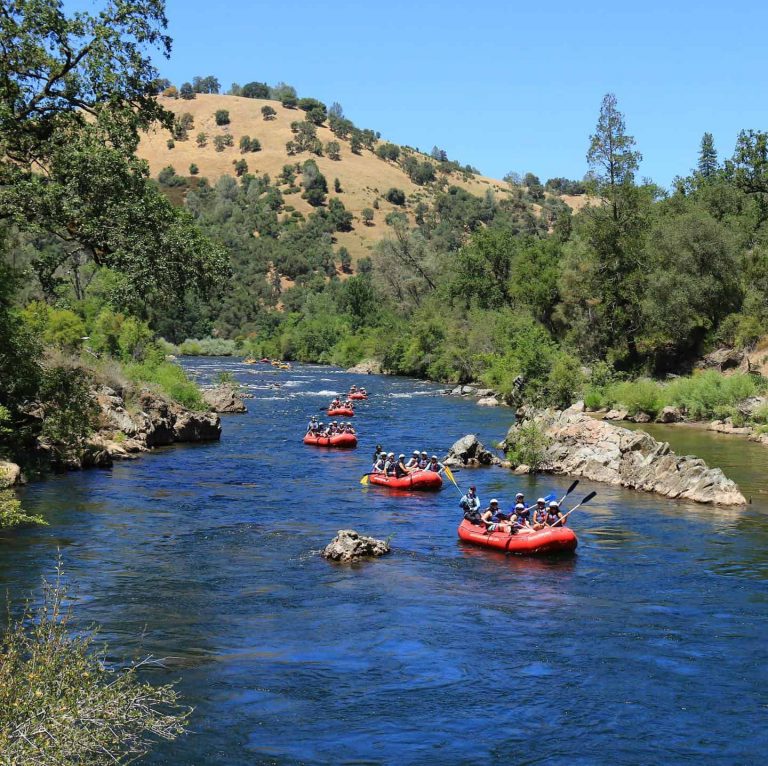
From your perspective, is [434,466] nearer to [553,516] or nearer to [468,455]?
[468,455]

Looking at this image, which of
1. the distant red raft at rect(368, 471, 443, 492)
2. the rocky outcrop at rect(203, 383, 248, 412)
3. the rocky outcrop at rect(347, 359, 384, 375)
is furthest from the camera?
the rocky outcrop at rect(347, 359, 384, 375)

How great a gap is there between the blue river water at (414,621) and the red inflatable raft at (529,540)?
1.03 feet

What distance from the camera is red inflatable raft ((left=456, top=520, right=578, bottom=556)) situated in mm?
22750

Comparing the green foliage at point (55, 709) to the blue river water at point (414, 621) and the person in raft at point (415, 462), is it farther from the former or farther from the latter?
the person in raft at point (415, 462)

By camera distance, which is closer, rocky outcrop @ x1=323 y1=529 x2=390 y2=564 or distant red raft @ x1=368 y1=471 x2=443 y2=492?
rocky outcrop @ x1=323 y1=529 x2=390 y2=564

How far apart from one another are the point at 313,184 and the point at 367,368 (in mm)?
82032

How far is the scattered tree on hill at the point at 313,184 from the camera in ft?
532

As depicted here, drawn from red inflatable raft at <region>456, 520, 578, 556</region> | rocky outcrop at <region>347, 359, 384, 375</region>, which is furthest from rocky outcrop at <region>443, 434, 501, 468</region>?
rocky outcrop at <region>347, 359, 384, 375</region>

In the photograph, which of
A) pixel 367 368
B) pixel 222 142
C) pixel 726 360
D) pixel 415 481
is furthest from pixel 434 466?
pixel 222 142

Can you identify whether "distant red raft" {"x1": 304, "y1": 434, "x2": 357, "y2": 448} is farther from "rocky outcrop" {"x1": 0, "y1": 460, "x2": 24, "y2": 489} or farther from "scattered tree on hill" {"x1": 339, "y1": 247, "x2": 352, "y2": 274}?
"scattered tree on hill" {"x1": 339, "y1": 247, "x2": 352, "y2": 274}

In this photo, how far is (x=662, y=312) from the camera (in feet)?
182

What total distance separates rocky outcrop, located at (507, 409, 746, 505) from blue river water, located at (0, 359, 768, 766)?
3.51ft

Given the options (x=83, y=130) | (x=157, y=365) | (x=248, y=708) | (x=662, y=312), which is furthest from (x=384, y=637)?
(x=662, y=312)

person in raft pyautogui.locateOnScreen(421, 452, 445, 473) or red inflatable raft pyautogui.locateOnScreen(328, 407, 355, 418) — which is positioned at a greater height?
red inflatable raft pyautogui.locateOnScreen(328, 407, 355, 418)
